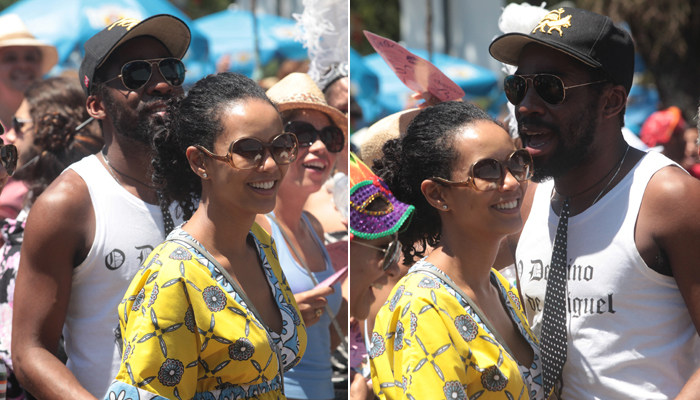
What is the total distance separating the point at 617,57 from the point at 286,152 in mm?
1278

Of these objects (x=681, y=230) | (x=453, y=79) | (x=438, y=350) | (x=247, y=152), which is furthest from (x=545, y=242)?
(x=453, y=79)

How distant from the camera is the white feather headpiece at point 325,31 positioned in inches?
166

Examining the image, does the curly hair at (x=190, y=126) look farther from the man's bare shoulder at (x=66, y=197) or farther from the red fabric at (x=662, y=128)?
the red fabric at (x=662, y=128)

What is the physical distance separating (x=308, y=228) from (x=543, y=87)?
1698mm

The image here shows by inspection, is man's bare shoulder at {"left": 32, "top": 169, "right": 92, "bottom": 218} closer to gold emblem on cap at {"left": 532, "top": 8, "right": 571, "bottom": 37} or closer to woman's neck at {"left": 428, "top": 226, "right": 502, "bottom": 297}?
woman's neck at {"left": 428, "top": 226, "right": 502, "bottom": 297}

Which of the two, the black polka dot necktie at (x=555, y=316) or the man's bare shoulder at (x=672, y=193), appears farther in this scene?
the black polka dot necktie at (x=555, y=316)

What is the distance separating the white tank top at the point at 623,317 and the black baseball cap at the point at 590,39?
14.5 inches

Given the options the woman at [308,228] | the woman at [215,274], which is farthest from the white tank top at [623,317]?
the woman at [308,228]

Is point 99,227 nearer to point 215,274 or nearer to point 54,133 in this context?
point 215,274

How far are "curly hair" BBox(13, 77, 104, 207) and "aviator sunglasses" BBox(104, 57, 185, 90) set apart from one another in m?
1.16

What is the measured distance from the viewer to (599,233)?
2330 millimetres

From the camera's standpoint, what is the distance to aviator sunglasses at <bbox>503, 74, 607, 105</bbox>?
2.41m

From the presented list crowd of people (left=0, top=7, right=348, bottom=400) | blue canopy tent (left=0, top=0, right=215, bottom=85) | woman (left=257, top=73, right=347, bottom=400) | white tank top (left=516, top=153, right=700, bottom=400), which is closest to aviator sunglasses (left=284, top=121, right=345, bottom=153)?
woman (left=257, top=73, right=347, bottom=400)

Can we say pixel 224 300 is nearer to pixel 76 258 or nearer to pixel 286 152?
pixel 286 152
